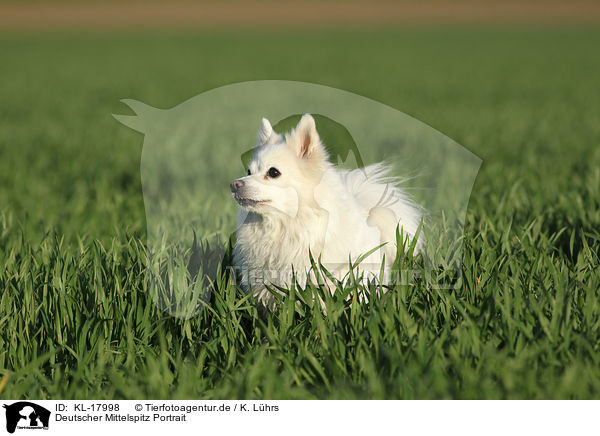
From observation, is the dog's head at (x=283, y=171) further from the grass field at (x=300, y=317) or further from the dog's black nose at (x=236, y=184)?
the grass field at (x=300, y=317)

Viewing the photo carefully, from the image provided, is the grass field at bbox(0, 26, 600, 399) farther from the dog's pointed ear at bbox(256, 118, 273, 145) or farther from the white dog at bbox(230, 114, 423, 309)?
the dog's pointed ear at bbox(256, 118, 273, 145)

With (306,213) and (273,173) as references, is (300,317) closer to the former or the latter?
(306,213)

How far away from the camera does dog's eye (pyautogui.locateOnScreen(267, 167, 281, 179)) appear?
249 cm

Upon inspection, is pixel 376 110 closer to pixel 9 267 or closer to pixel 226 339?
pixel 226 339

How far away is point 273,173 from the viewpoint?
249 centimetres

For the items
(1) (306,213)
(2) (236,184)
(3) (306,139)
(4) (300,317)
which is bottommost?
(4) (300,317)

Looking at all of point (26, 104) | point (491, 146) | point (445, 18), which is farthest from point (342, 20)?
→ point (491, 146)

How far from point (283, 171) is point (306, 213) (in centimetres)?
24

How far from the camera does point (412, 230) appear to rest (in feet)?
10.2

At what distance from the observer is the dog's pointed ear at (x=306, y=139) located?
2479 mm
